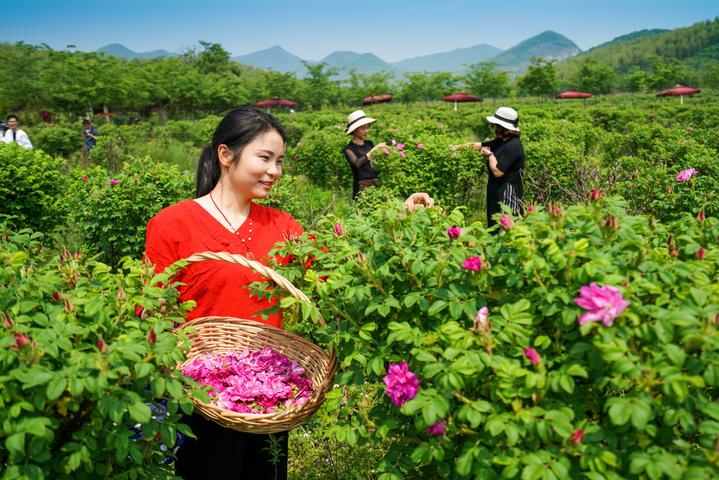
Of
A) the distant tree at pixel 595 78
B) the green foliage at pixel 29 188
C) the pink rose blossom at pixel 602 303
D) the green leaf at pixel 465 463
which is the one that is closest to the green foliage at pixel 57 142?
the green foliage at pixel 29 188

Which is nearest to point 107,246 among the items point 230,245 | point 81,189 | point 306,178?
point 81,189

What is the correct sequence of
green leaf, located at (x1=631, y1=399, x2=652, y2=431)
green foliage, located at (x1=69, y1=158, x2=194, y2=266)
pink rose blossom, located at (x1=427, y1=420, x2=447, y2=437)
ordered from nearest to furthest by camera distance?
green leaf, located at (x1=631, y1=399, x2=652, y2=431) → pink rose blossom, located at (x1=427, y1=420, x2=447, y2=437) → green foliage, located at (x1=69, y1=158, x2=194, y2=266)

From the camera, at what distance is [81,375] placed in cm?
109

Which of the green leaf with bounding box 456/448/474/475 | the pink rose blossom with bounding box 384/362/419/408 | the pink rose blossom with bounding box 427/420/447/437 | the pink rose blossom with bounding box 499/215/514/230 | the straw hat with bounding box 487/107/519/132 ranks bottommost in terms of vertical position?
the green leaf with bounding box 456/448/474/475

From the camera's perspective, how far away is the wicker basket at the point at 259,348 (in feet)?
4.98

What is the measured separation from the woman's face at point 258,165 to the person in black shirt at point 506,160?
11.6 ft

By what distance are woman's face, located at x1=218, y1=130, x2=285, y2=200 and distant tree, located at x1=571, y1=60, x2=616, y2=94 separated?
5517 centimetres

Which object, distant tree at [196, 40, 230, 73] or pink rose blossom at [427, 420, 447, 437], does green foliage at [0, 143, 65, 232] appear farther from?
distant tree at [196, 40, 230, 73]

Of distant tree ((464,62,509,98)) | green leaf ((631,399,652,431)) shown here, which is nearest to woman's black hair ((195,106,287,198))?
green leaf ((631,399,652,431))

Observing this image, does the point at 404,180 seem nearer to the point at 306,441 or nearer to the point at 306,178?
the point at 306,178

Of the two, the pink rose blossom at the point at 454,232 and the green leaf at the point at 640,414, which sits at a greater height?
the pink rose blossom at the point at 454,232

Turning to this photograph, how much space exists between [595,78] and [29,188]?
175ft

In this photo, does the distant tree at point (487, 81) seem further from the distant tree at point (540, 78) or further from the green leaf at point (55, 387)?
the green leaf at point (55, 387)

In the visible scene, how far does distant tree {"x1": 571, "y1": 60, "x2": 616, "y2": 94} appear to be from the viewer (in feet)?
169
